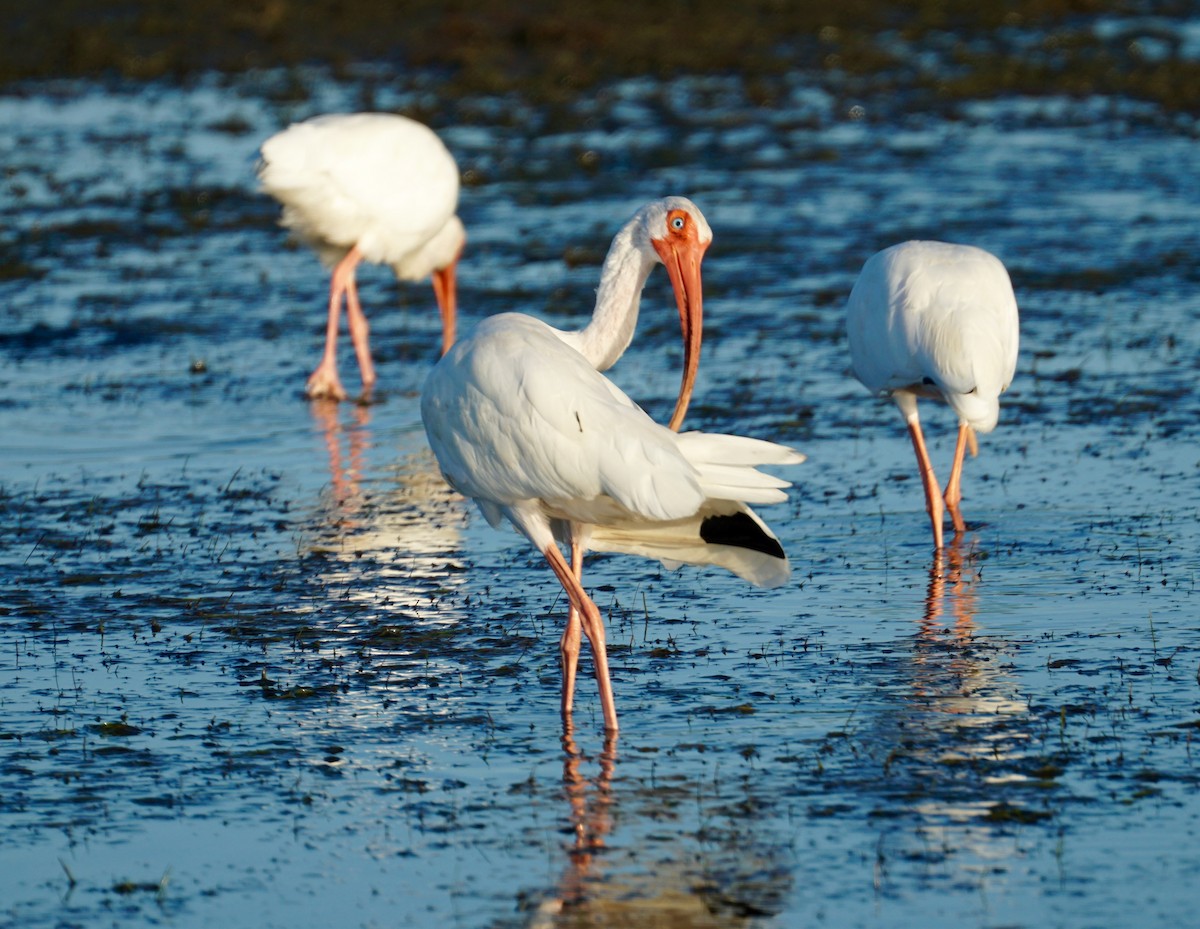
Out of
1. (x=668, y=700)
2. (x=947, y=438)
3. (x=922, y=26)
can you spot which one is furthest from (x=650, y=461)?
(x=922, y=26)

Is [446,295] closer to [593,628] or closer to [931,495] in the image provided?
[931,495]

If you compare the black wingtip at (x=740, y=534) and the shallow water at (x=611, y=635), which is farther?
the black wingtip at (x=740, y=534)

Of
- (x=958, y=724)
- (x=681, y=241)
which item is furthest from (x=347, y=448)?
(x=958, y=724)

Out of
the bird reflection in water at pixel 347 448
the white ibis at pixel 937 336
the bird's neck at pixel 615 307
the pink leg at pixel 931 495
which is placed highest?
the bird's neck at pixel 615 307

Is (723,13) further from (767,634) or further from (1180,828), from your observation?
(1180,828)

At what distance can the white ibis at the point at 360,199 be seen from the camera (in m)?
12.7

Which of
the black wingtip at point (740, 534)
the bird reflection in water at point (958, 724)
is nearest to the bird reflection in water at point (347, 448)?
the bird reflection in water at point (958, 724)

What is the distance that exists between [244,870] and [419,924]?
61 centimetres

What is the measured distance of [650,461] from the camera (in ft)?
20.0

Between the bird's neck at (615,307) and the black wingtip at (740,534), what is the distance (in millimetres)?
762

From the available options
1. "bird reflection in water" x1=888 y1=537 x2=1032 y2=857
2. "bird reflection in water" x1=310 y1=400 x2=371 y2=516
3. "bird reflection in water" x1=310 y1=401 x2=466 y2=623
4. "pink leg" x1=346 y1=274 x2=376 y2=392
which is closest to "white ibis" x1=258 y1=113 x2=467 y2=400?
"pink leg" x1=346 y1=274 x2=376 y2=392

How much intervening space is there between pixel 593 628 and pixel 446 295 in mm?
7788

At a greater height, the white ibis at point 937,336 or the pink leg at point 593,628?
the white ibis at point 937,336

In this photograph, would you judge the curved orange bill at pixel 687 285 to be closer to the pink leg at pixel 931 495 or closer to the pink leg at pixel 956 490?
the pink leg at pixel 931 495
